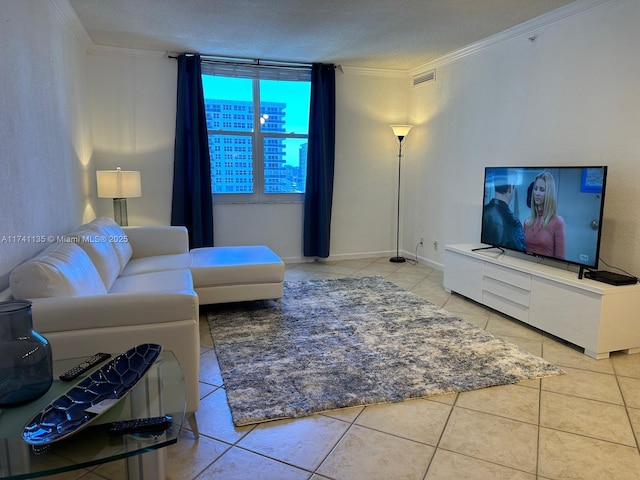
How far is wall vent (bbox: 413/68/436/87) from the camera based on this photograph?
5.36 m

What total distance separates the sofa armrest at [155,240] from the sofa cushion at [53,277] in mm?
1636

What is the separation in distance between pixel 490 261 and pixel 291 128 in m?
3.06

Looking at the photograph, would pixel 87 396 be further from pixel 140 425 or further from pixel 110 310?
pixel 110 310

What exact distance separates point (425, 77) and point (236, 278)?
363 cm

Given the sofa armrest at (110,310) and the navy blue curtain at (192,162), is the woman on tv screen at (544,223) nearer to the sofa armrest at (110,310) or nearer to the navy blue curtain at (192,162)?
the sofa armrest at (110,310)

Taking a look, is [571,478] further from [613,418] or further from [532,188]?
[532,188]

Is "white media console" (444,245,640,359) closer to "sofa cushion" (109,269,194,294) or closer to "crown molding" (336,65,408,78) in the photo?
"sofa cushion" (109,269,194,294)

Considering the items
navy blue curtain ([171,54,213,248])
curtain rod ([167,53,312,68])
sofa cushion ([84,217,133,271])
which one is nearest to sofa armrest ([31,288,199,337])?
sofa cushion ([84,217,133,271])

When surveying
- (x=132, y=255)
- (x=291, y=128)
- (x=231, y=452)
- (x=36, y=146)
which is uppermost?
(x=291, y=128)

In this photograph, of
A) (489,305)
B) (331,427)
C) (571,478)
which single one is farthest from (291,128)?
(571,478)

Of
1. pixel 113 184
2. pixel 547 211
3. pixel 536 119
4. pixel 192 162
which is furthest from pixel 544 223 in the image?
pixel 113 184

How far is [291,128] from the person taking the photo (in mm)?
5625

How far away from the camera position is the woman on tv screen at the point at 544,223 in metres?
3.32

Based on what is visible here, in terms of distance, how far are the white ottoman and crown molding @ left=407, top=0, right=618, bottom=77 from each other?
299 cm
